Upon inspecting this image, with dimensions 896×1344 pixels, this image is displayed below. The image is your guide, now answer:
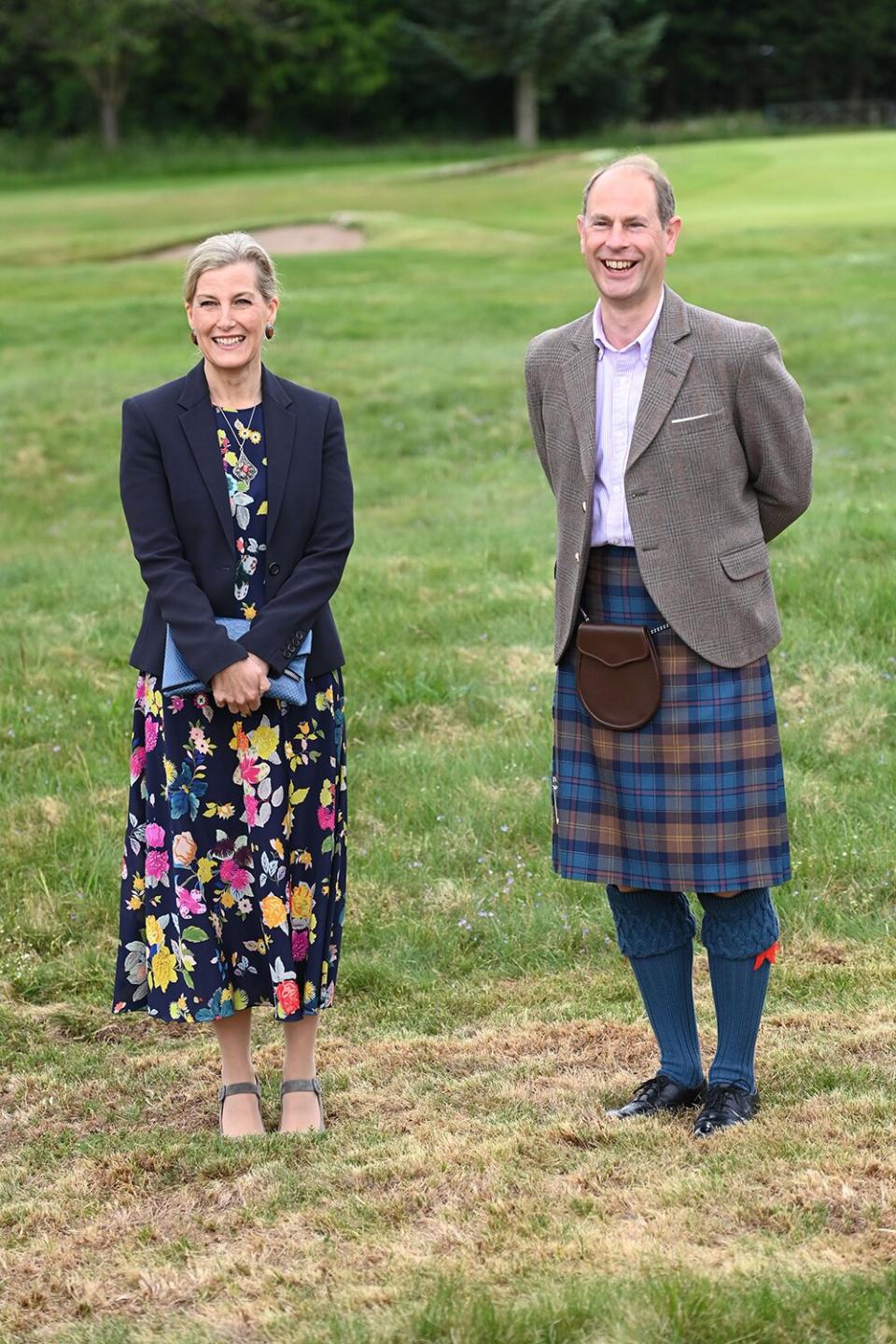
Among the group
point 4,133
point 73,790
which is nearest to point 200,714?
point 73,790

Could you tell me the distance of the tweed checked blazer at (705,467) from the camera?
11.7 feet

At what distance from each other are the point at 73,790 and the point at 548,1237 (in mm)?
3698

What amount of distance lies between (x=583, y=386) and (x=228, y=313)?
0.88 metres

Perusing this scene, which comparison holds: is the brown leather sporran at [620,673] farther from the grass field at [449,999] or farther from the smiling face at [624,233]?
the grass field at [449,999]

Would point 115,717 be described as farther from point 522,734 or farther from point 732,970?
point 732,970

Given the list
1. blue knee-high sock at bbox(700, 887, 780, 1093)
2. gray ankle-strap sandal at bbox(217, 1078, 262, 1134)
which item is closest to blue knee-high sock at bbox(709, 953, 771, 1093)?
blue knee-high sock at bbox(700, 887, 780, 1093)

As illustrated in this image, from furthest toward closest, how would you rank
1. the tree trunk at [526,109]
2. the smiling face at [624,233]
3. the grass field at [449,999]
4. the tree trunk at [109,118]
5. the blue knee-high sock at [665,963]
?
the tree trunk at [526,109]
the tree trunk at [109,118]
the blue knee-high sock at [665,963]
the smiling face at [624,233]
the grass field at [449,999]

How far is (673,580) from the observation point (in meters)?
3.59

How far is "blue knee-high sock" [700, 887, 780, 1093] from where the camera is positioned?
3.79 meters

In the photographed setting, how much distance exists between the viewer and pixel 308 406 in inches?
159

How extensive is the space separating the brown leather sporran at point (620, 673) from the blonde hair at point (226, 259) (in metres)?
1.16

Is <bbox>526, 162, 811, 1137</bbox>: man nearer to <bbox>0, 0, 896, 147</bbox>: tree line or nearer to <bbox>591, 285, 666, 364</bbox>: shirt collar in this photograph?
<bbox>591, 285, 666, 364</bbox>: shirt collar

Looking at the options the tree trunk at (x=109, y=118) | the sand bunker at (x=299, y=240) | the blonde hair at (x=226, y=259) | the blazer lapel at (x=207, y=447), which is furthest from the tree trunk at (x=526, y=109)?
the blazer lapel at (x=207, y=447)

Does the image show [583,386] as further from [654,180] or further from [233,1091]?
[233,1091]
